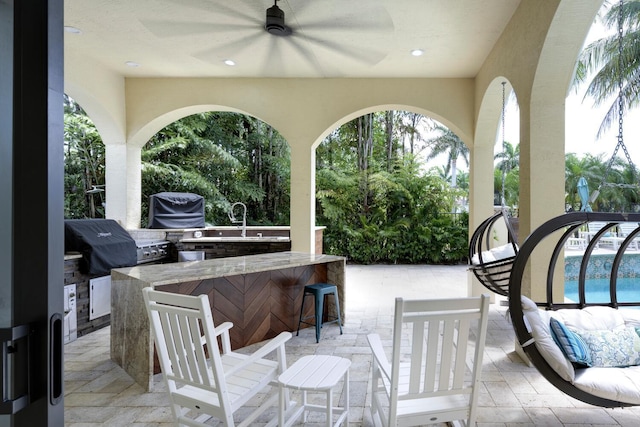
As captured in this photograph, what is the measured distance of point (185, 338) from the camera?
2.02 meters

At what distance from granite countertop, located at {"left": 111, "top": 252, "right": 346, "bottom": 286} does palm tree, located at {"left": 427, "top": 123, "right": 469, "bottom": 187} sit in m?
11.7

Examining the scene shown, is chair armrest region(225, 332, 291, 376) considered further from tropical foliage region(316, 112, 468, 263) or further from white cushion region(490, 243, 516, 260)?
tropical foliage region(316, 112, 468, 263)

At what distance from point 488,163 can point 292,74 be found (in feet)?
10.8

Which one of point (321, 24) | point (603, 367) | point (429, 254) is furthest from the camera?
point (429, 254)

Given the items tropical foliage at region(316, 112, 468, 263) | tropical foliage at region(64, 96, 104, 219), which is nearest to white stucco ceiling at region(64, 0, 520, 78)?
tropical foliage at region(64, 96, 104, 219)

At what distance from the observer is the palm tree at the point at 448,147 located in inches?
588

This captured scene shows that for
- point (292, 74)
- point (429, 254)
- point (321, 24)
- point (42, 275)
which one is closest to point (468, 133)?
point (292, 74)

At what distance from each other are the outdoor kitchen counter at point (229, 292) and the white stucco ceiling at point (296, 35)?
2129 mm

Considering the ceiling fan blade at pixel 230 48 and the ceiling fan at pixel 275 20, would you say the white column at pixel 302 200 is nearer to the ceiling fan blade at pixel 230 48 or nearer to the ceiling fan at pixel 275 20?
the ceiling fan blade at pixel 230 48

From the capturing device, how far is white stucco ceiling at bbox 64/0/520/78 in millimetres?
3693

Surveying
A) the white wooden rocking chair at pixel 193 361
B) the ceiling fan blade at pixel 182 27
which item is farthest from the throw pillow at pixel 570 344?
the ceiling fan blade at pixel 182 27

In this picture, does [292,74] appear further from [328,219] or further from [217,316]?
[328,219]

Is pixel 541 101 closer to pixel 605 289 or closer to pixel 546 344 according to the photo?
pixel 546 344

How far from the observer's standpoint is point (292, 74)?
581cm
